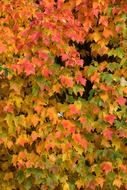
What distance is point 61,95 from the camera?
5266mm

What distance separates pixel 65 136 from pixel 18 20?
153 cm

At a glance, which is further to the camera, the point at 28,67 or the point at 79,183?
the point at 79,183

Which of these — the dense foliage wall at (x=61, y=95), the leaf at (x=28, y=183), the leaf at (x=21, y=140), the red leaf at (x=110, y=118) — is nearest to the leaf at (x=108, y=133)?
the dense foliage wall at (x=61, y=95)

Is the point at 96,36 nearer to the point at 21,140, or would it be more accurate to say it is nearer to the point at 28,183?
the point at 21,140

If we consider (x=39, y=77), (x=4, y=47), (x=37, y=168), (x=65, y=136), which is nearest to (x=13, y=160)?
→ (x=37, y=168)

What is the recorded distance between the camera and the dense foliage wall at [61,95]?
4887 mm

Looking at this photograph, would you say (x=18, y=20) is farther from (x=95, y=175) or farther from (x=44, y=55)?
(x=95, y=175)

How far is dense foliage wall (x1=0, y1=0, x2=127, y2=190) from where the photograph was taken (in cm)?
489

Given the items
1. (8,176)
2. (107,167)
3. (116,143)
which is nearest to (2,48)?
(8,176)

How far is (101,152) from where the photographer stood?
509cm

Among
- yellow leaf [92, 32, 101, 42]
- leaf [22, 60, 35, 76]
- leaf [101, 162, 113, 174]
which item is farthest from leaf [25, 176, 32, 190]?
yellow leaf [92, 32, 101, 42]

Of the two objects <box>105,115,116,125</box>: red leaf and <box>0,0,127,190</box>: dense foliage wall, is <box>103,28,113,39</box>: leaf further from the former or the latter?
<box>105,115,116,125</box>: red leaf

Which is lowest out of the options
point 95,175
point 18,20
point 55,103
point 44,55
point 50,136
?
point 95,175

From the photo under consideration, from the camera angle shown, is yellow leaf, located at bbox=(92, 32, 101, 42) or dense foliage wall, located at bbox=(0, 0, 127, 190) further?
yellow leaf, located at bbox=(92, 32, 101, 42)
